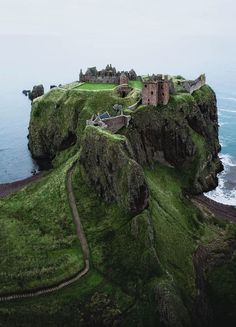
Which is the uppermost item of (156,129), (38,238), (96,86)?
(96,86)

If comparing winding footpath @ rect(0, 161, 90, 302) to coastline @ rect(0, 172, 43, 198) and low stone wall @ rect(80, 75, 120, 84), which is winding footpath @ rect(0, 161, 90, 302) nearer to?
coastline @ rect(0, 172, 43, 198)

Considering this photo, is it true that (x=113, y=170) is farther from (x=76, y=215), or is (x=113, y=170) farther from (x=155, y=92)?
(x=155, y=92)

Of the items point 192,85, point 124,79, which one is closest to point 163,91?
point 192,85

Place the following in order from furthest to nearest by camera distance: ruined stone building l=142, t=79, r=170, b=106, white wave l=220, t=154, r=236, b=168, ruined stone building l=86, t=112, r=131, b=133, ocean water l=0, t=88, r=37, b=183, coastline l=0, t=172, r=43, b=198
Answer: white wave l=220, t=154, r=236, b=168 < ocean water l=0, t=88, r=37, b=183 < coastline l=0, t=172, r=43, b=198 < ruined stone building l=142, t=79, r=170, b=106 < ruined stone building l=86, t=112, r=131, b=133

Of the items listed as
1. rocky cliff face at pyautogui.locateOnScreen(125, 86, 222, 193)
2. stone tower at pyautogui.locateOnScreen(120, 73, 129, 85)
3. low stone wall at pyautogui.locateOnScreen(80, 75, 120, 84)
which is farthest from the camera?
low stone wall at pyautogui.locateOnScreen(80, 75, 120, 84)

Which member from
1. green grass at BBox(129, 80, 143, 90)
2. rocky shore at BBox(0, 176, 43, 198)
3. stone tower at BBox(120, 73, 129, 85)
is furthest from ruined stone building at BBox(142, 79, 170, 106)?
rocky shore at BBox(0, 176, 43, 198)

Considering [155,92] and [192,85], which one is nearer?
[155,92]

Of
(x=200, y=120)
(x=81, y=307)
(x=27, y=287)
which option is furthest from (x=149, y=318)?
(x=200, y=120)

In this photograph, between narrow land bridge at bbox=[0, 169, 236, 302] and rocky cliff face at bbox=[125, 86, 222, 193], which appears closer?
narrow land bridge at bbox=[0, 169, 236, 302]

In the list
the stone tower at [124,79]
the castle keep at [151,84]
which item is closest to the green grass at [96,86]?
the castle keep at [151,84]
